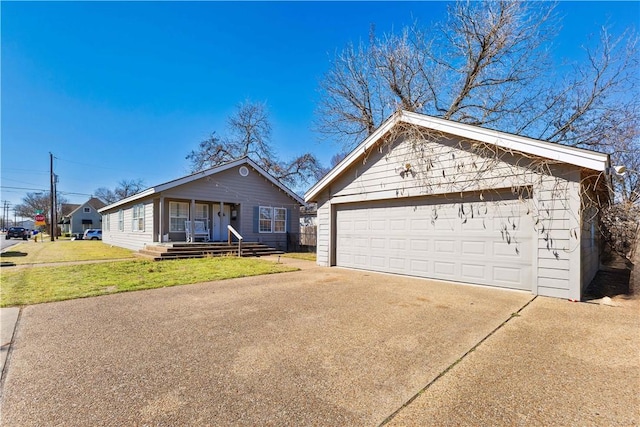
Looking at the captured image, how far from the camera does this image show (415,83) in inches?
583

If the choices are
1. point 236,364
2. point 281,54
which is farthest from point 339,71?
point 236,364

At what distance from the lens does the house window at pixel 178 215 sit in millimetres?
14688

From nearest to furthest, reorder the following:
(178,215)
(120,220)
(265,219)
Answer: (178,215)
(265,219)
(120,220)

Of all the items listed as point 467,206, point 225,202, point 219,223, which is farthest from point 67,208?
point 467,206

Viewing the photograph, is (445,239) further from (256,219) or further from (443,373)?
(256,219)

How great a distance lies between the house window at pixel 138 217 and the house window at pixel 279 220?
22.4 ft

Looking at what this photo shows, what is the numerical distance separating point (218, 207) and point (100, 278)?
28.2ft

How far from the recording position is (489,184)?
21.0 feet

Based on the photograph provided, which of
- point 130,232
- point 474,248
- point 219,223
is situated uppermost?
point 219,223

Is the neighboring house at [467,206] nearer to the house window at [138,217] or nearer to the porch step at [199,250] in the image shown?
the porch step at [199,250]

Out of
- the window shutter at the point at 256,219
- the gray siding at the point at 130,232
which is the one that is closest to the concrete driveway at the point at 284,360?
the gray siding at the point at 130,232

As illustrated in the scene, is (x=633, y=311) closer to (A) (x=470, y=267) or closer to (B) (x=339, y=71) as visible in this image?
(A) (x=470, y=267)

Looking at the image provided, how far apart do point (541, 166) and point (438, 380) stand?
5102 mm

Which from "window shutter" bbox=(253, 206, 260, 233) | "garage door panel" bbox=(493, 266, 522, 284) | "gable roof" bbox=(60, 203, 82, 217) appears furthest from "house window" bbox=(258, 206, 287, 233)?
"gable roof" bbox=(60, 203, 82, 217)
